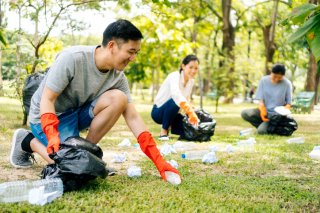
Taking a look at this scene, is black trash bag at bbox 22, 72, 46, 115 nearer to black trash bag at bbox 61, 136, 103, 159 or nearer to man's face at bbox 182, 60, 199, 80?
black trash bag at bbox 61, 136, 103, 159

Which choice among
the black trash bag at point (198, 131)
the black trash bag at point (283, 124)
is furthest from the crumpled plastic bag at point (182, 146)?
the black trash bag at point (283, 124)

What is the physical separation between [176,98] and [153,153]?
7.66ft

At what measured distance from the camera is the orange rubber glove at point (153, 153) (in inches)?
111

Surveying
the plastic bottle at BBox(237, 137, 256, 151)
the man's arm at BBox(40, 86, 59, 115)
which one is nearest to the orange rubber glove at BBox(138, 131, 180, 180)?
the man's arm at BBox(40, 86, 59, 115)

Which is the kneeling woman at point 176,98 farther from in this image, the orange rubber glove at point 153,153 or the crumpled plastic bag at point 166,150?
the orange rubber glove at point 153,153

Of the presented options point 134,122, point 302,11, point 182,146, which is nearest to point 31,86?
point 134,122

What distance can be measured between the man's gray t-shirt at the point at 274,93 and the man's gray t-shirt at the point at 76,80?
3.81m

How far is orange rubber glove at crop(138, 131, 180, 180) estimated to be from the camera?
2.83 metres

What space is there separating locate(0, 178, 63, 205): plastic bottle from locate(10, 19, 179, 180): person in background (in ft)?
0.65

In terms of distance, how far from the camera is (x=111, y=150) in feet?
13.9

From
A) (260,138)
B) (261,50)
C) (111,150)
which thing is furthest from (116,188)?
(261,50)

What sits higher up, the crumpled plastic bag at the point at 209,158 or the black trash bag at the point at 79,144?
the black trash bag at the point at 79,144

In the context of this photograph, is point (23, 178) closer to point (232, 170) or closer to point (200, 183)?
point (200, 183)

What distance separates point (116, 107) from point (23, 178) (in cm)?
82
